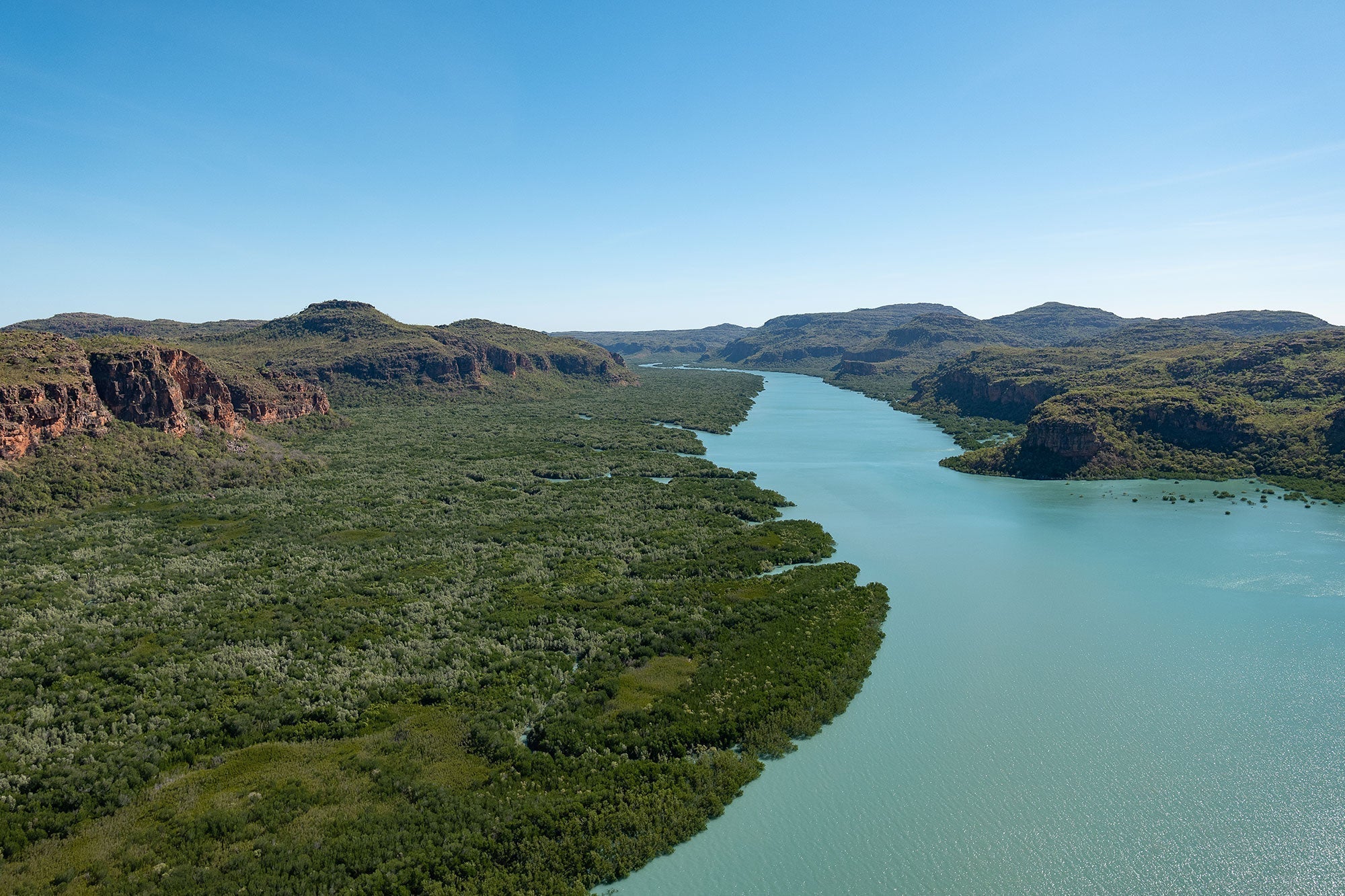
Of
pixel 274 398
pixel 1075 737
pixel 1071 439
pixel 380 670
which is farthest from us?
pixel 274 398

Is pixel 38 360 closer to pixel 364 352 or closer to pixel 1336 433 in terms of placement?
pixel 364 352

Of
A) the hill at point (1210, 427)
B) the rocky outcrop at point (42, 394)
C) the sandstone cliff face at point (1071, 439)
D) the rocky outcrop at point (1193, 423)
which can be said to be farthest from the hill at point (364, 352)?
the rocky outcrop at point (1193, 423)

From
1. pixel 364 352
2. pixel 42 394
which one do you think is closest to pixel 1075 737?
pixel 42 394

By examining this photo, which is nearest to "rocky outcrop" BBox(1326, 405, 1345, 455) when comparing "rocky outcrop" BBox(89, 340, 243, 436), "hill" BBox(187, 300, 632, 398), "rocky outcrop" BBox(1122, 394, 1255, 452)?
"rocky outcrop" BBox(1122, 394, 1255, 452)

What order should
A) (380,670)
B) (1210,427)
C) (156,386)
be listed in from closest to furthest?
(380,670) < (156,386) < (1210,427)

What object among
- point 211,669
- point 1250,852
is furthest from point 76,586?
point 1250,852

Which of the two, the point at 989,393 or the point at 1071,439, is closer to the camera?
the point at 1071,439
